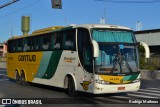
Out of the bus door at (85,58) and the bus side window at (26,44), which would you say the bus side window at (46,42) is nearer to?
the bus side window at (26,44)

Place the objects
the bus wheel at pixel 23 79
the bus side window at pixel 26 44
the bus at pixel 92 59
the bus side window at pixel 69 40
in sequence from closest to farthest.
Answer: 1. the bus at pixel 92 59
2. the bus side window at pixel 69 40
3. the bus side window at pixel 26 44
4. the bus wheel at pixel 23 79

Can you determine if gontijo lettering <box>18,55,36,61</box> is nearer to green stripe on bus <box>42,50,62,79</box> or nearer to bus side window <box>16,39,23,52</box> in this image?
bus side window <box>16,39,23,52</box>

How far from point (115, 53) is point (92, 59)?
1.01 m

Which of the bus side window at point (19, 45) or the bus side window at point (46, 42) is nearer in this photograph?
the bus side window at point (46, 42)

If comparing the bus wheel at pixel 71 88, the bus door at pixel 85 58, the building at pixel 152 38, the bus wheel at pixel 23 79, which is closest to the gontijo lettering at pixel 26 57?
the bus wheel at pixel 23 79

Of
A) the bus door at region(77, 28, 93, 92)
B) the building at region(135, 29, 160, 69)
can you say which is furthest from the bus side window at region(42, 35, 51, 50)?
the building at region(135, 29, 160, 69)

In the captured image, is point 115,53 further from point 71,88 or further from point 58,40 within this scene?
point 58,40

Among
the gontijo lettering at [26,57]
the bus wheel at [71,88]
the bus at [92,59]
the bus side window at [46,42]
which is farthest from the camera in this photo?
the gontijo lettering at [26,57]

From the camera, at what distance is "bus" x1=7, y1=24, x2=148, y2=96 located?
47.3 feet

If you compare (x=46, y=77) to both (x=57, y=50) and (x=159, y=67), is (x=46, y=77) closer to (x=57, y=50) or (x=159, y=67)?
(x=57, y=50)

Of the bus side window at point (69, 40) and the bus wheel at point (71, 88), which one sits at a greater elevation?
the bus side window at point (69, 40)

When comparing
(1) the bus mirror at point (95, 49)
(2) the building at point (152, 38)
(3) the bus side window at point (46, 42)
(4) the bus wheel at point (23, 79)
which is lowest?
(4) the bus wheel at point (23, 79)

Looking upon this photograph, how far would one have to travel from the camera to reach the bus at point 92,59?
14422mm

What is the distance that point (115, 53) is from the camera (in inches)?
580
